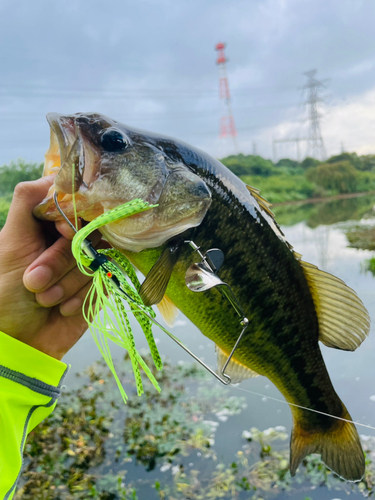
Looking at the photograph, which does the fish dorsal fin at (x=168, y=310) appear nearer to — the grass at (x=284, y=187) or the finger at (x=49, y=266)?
the finger at (x=49, y=266)

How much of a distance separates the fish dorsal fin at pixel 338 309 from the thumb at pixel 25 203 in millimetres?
862

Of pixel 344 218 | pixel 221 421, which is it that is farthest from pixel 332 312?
pixel 344 218

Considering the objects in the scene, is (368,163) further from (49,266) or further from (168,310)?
(49,266)

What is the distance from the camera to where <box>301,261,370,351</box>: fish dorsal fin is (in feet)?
3.90

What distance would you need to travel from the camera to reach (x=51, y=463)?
341 centimetres

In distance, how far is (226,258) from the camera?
107 centimetres

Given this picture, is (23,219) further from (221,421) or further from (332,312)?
(221,421)

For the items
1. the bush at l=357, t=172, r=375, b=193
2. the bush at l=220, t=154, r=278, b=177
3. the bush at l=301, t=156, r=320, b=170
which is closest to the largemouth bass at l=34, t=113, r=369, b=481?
the bush at l=220, t=154, r=278, b=177

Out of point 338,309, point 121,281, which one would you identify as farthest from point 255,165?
point 121,281

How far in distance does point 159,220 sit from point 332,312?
0.67 m

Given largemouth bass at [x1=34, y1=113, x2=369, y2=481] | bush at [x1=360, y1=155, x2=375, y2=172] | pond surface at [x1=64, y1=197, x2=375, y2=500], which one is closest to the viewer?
largemouth bass at [x1=34, y1=113, x2=369, y2=481]

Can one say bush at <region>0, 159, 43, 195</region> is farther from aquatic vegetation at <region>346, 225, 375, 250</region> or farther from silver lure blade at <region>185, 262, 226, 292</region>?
aquatic vegetation at <region>346, 225, 375, 250</region>

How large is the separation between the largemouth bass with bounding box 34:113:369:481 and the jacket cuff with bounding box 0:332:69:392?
0.45m

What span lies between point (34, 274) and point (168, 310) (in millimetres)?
439
